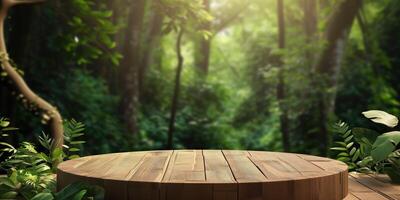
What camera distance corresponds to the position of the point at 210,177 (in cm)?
259

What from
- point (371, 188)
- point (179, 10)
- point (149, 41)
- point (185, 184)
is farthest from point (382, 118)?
point (149, 41)

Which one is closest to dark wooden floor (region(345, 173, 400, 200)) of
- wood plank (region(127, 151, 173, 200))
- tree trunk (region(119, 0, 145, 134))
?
wood plank (region(127, 151, 173, 200))

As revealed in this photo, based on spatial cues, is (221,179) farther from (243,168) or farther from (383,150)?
(383,150)

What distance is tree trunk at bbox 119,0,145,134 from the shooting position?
447 inches

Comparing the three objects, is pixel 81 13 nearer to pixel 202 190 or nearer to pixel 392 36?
pixel 202 190

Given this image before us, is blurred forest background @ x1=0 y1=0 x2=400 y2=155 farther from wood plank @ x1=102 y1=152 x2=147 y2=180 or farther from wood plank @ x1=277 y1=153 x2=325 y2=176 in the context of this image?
wood plank @ x1=102 y1=152 x2=147 y2=180

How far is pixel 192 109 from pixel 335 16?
6.23 meters

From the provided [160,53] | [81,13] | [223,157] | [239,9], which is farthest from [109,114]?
[239,9]

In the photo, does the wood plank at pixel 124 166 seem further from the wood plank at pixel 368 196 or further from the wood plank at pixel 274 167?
the wood plank at pixel 368 196

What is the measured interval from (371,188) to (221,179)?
4.55ft

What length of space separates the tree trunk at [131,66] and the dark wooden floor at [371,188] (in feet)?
26.6

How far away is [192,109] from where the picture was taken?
15445mm

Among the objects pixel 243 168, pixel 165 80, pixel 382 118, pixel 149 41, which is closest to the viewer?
pixel 243 168

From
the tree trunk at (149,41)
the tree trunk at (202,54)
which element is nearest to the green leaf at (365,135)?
the tree trunk at (149,41)
